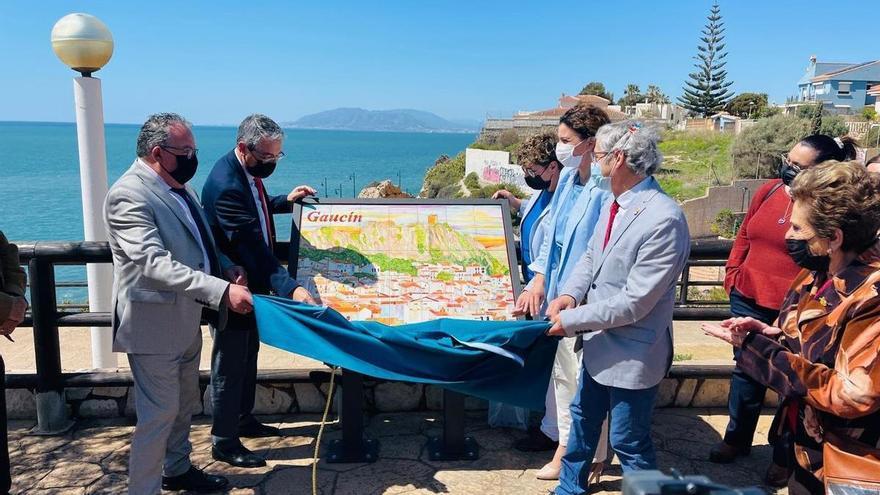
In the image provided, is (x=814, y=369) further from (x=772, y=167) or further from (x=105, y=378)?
(x=772, y=167)

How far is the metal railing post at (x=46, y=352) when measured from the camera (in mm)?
3995

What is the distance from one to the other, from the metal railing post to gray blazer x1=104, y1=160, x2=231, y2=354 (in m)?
1.17

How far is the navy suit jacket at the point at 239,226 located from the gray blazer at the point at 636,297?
173cm

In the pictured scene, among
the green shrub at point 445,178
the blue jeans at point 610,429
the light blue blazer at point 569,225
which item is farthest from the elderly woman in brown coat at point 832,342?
the green shrub at point 445,178

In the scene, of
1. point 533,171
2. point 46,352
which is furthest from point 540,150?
point 46,352

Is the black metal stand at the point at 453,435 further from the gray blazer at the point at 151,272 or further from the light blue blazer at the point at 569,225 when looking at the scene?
the gray blazer at the point at 151,272

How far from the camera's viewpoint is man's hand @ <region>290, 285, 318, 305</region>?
3572 mm

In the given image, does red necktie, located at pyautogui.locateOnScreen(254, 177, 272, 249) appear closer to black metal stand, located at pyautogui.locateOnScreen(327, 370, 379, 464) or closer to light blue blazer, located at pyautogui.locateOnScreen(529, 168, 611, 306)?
black metal stand, located at pyautogui.locateOnScreen(327, 370, 379, 464)

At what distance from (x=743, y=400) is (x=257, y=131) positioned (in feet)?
11.1

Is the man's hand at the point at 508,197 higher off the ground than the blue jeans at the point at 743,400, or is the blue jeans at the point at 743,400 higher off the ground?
the man's hand at the point at 508,197

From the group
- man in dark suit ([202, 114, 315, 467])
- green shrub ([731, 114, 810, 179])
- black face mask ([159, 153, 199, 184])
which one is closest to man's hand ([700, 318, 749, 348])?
man in dark suit ([202, 114, 315, 467])

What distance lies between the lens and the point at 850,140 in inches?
149

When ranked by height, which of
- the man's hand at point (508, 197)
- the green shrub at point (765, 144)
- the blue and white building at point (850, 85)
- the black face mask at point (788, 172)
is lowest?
the man's hand at point (508, 197)

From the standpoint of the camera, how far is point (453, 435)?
3910mm
